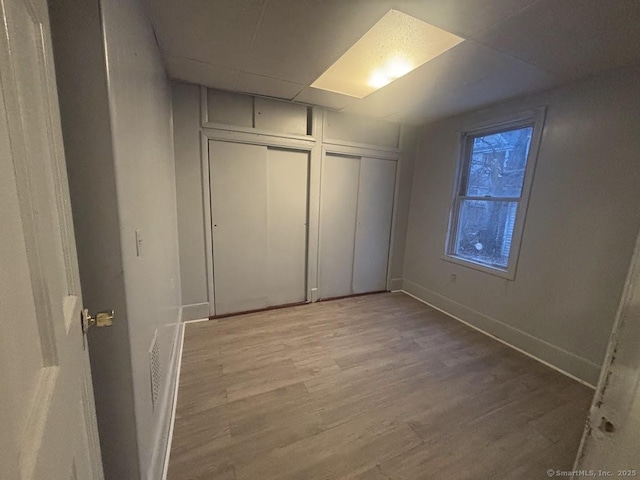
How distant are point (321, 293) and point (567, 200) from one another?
103 inches

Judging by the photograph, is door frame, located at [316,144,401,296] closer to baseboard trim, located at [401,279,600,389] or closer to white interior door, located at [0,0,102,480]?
baseboard trim, located at [401,279,600,389]

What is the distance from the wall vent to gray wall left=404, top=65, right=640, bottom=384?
9.74 ft

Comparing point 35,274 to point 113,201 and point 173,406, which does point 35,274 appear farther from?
point 173,406

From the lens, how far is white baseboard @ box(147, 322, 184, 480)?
1.21 metres

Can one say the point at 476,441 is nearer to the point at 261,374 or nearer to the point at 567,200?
the point at 261,374

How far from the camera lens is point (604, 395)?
0.56 metres

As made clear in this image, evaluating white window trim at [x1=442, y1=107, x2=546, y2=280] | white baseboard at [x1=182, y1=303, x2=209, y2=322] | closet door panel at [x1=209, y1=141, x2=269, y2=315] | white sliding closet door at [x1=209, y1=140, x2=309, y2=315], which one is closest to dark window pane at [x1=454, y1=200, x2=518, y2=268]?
white window trim at [x1=442, y1=107, x2=546, y2=280]

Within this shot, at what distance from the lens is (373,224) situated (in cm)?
354

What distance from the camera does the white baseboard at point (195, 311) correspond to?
8.83ft

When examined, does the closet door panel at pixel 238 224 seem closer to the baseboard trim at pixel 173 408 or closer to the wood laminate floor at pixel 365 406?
the wood laminate floor at pixel 365 406

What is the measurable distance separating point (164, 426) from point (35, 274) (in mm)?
1466

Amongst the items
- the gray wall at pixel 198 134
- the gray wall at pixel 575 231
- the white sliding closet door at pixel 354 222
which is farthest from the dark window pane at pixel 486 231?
the gray wall at pixel 198 134

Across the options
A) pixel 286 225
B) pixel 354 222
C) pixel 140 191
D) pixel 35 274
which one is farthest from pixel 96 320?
pixel 354 222

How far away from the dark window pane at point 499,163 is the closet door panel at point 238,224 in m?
2.39
